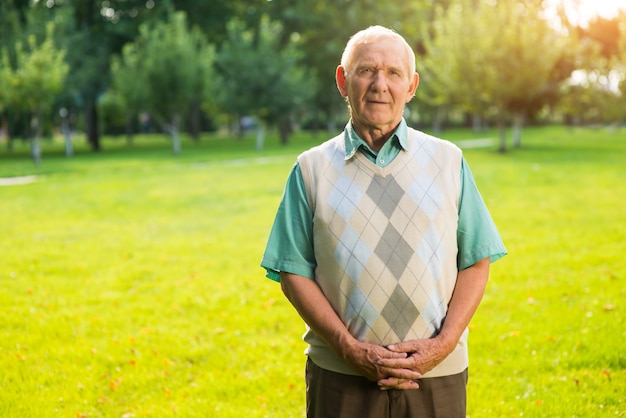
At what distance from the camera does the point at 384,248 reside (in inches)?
95.3

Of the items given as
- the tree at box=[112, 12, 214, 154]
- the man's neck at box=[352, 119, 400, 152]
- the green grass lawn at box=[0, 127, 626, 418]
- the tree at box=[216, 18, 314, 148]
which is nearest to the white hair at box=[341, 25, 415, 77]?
the man's neck at box=[352, 119, 400, 152]

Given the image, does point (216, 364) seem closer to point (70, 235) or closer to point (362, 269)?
point (362, 269)

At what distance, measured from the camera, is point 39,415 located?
4.48 meters

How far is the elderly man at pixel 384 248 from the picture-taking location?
7.93 ft

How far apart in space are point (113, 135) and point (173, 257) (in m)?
65.5

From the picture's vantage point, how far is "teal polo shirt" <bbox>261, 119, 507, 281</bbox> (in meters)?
2.46

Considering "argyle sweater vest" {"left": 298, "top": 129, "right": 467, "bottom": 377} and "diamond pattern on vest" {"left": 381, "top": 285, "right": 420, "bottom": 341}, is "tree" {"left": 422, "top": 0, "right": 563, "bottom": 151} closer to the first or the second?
"argyle sweater vest" {"left": 298, "top": 129, "right": 467, "bottom": 377}

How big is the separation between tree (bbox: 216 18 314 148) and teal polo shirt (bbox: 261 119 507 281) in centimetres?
3660

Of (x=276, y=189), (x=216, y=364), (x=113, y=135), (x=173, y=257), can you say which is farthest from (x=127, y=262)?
(x=113, y=135)

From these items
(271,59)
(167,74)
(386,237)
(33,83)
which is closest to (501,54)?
(271,59)

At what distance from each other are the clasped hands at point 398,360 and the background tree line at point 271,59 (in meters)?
27.7

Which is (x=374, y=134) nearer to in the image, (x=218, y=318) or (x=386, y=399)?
(x=386, y=399)

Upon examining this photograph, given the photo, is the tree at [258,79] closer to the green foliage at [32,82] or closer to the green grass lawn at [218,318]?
the green foliage at [32,82]

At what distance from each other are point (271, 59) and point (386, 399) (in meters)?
38.8
